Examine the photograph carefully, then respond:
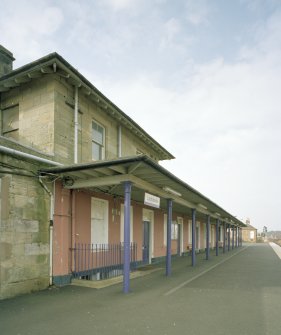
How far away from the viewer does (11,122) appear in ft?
33.9

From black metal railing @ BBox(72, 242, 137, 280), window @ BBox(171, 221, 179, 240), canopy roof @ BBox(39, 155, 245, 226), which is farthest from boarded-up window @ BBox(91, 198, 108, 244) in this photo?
window @ BBox(171, 221, 179, 240)

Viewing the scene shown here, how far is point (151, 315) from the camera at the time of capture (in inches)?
230

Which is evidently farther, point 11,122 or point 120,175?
point 11,122

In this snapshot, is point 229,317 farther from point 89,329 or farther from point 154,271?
point 154,271

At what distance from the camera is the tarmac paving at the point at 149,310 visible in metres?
5.09

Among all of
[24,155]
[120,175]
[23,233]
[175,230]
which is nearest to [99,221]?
[120,175]

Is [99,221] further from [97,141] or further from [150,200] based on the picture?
[97,141]

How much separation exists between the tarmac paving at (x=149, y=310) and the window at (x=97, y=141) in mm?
4782

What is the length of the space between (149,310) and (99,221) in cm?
508

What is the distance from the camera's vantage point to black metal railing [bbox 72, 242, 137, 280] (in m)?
9.37

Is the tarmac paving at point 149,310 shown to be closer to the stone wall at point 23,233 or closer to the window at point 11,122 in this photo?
the stone wall at point 23,233

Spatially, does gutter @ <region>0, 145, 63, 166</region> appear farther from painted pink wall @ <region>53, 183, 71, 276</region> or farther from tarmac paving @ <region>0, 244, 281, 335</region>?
tarmac paving @ <region>0, 244, 281, 335</region>

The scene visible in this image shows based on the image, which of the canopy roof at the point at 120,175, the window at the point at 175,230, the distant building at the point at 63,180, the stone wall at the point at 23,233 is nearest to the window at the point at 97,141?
the distant building at the point at 63,180

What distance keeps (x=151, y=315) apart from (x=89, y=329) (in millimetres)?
1324
